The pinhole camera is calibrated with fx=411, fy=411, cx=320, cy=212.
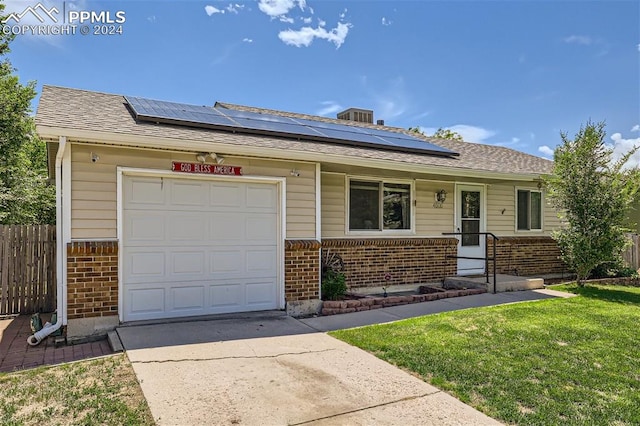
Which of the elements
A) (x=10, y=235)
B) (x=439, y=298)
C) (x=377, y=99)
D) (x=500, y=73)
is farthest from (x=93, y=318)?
(x=500, y=73)

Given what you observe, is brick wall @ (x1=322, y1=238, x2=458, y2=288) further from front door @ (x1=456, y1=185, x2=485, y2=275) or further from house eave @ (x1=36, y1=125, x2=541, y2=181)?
house eave @ (x1=36, y1=125, x2=541, y2=181)

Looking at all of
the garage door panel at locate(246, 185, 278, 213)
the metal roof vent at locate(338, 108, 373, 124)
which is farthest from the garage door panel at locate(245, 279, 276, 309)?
the metal roof vent at locate(338, 108, 373, 124)

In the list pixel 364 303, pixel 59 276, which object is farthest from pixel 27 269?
pixel 364 303

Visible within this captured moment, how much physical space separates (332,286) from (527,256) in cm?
641

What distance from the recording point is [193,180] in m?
6.39

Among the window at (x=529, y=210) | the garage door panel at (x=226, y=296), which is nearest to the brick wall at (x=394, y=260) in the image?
the garage door panel at (x=226, y=296)

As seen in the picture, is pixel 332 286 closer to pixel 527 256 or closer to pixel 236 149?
pixel 236 149

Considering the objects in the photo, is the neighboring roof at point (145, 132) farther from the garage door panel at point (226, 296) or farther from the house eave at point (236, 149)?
the garage door panel at point (226, 296)

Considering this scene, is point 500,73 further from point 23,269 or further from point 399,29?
point 23,269

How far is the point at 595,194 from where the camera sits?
354 inches

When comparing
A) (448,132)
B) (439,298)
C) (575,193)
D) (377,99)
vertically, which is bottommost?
(439,298)

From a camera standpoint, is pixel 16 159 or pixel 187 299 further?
pixel 16 159

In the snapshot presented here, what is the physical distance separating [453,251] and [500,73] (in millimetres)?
6994

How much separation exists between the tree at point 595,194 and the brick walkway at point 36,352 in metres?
9.44
